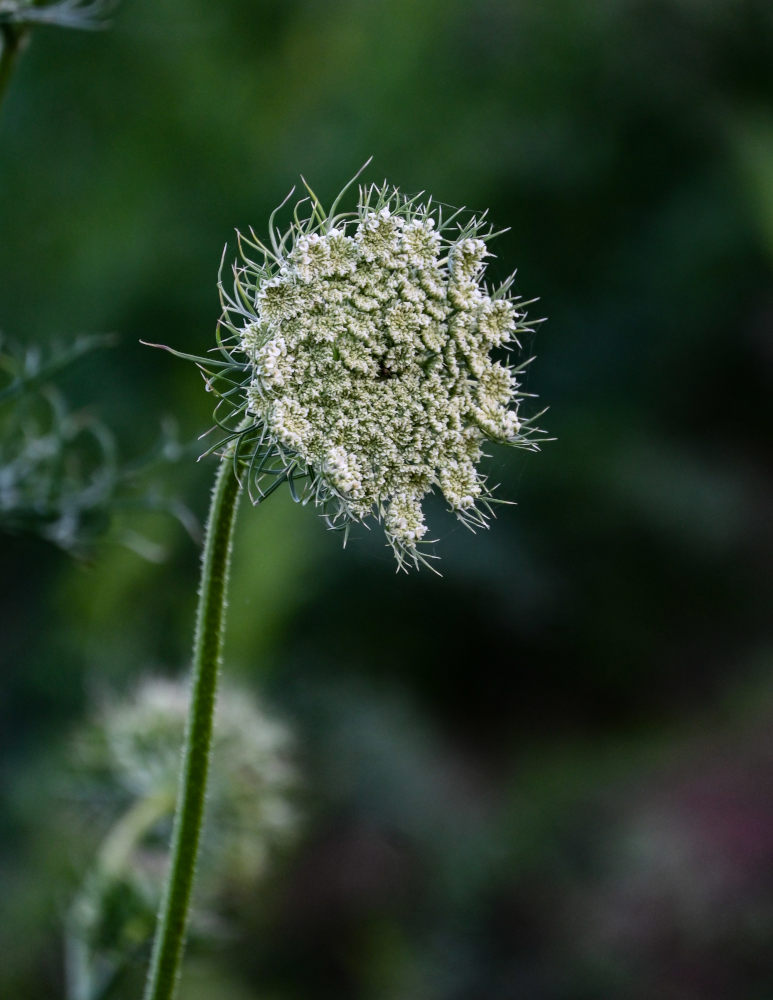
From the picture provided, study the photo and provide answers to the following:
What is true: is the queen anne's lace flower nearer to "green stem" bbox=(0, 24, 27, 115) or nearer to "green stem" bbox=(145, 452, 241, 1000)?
"green stem" bbox=(145, 452, 241, 1000)

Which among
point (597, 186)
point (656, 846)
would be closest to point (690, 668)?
point (656, 846)

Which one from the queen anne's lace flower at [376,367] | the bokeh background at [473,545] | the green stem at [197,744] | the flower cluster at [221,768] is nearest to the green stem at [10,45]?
the queen anne's lace flower at [376,367]

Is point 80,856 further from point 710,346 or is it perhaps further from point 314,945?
point 710,346

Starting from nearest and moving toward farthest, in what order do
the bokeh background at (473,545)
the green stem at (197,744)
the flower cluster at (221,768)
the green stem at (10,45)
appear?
the green stem at (197,744), the green stem at (10,45), the flower cluster at (221,768), the bokeh background at (473,545)

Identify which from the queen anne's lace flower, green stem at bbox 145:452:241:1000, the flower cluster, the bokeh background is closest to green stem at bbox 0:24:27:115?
the queen anne's lace flower

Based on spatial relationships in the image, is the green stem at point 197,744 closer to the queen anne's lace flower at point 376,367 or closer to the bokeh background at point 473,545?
the queen anne's lace flower at point 376,367

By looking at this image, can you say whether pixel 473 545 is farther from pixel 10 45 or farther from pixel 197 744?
pixel 197 744
